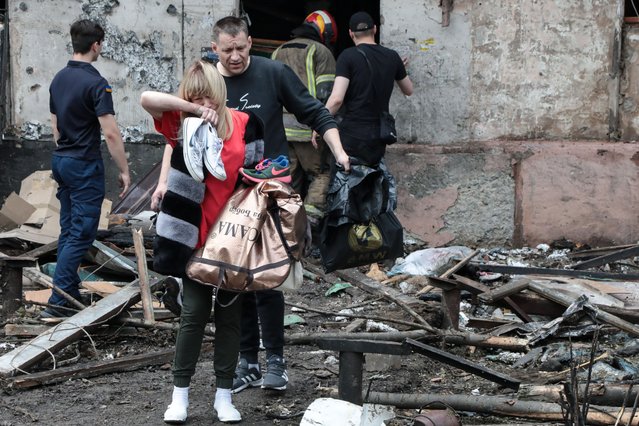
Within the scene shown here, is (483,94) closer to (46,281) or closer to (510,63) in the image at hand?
(510,63)

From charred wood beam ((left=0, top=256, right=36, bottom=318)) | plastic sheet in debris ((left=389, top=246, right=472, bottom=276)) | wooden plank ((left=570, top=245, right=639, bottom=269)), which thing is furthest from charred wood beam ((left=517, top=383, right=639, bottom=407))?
charred wood beam ((left=0, top=256, right=36, bottom=318))

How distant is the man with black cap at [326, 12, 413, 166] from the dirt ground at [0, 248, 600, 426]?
2.09 metres

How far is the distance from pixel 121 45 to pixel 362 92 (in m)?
2.67

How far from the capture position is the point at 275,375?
5184 millimetres

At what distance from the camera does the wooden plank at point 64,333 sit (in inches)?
217

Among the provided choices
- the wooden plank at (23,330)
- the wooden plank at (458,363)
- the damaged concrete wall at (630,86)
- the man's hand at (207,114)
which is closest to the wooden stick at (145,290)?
the wooden plank at (23,330)

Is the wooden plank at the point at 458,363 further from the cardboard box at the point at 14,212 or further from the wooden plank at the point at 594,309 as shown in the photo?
the cardboard box at the point at 14,212

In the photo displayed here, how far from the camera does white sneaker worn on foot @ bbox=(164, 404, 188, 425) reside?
4.71 metres

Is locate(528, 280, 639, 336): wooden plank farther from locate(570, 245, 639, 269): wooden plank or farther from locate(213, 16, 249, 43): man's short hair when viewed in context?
locate(213, 16, 249, 43): man's short hair

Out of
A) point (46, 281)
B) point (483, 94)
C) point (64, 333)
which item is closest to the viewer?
point (64, 333)

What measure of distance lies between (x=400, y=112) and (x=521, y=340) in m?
4.04

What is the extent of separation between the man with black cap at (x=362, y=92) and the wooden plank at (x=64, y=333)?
264cm

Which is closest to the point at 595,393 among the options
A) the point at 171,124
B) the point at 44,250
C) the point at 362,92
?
the point at 171,124

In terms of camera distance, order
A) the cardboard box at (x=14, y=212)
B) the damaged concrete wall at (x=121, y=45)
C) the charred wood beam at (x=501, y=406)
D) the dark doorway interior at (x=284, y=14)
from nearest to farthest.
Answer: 1. the charred wood beam at (x=501, y=406)
2. the cardboard box at (x=14, y=212)
3. the damaged concrete wall at (x=121, y=45)
4. the dark doorway interior at (x=284, y=14)
